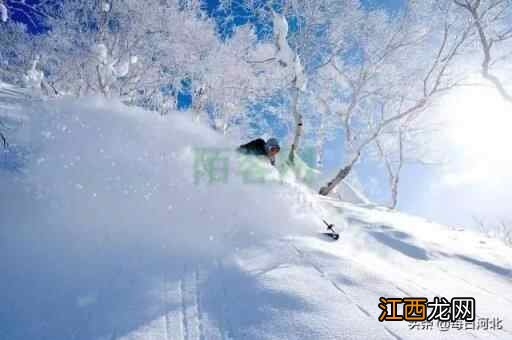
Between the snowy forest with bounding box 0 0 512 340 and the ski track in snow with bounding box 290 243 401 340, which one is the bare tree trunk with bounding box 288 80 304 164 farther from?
the ski track in snow with bounding box 290 243 401 340

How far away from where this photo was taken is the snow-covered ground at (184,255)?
74.7 inches

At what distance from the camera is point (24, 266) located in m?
2.31

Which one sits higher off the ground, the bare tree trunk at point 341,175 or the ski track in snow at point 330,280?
the bare tree trunk at point 341,175

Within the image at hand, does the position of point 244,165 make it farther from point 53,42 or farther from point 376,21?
point 53,42

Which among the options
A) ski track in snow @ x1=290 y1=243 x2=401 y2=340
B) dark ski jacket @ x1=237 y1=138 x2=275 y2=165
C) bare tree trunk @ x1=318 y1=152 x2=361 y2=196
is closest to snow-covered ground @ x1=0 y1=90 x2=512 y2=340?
ski track in snow @ x1=290 y1=243 x2=401 y2=340

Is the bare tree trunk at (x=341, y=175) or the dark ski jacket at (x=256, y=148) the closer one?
the dark ski jacket at (x=256, y=148)

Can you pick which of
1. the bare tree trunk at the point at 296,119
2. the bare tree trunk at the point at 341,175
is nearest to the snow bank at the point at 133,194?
the bare tree trunk at the point at 296,119

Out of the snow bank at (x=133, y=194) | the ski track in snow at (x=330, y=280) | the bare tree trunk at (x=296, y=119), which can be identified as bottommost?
the ski track in snow at (x=330, y=280)

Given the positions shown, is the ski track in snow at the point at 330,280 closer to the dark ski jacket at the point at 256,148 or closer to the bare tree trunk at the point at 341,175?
the dark ski jacket at the point at 256,148

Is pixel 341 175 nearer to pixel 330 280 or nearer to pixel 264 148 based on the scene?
pixel 264 148

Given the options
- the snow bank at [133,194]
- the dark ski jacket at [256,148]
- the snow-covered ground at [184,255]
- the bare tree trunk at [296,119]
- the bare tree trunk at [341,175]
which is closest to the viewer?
the snow-covered ground at [184,255]

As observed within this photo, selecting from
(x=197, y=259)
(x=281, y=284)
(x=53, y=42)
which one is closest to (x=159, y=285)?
A: (x=197, y=259)

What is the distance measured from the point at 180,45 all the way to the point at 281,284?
1324 cm

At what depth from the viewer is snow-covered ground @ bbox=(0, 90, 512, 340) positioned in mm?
1897
